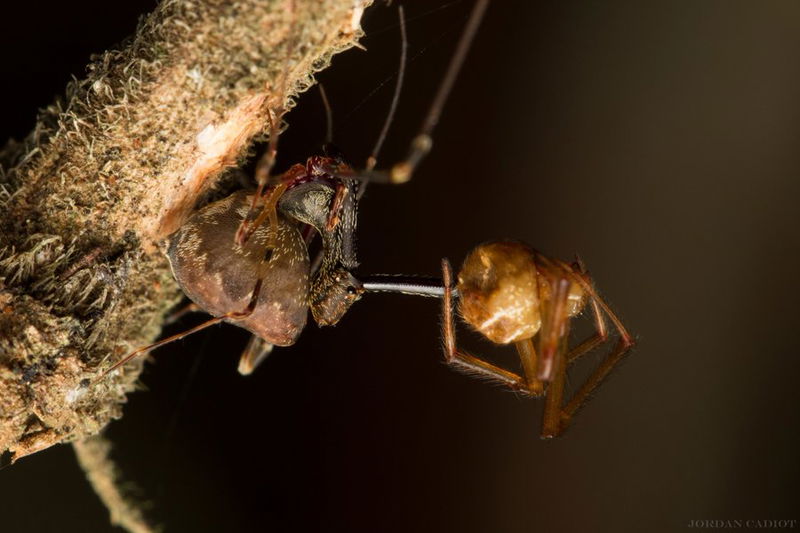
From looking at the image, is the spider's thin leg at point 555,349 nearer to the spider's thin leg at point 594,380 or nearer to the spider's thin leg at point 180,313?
the spider's thin leg at point 594,380

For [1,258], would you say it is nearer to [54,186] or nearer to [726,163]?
[54,186]

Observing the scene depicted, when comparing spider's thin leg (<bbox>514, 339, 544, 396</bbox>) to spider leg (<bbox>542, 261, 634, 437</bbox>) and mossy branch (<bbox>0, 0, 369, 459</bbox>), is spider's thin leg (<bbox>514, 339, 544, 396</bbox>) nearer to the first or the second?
spider leg (<bbox>542, 261, 634, 437</bbox>)

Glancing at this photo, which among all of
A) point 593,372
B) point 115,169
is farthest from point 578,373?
point 115,169

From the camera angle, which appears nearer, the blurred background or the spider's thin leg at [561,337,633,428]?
the spider's thin leg at [561,337,633,428]

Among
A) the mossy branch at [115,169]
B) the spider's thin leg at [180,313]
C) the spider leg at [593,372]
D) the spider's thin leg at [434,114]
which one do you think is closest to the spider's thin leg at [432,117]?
the spider's thin leg at [434,114]

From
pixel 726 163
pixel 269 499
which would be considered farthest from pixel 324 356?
pixel 726 163

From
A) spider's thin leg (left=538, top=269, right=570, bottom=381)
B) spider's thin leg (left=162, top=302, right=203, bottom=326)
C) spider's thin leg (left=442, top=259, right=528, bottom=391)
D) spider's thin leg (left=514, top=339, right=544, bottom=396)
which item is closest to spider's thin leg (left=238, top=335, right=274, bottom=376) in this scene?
spider's thin leg (left=162, top=302, right=203, bottom=326)

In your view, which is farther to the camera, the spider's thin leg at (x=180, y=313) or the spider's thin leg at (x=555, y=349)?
the spider's thin leg at (x=180, y=313)
